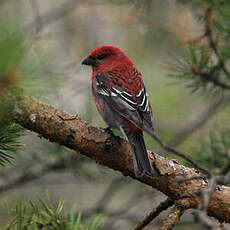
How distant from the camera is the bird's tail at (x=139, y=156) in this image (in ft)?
8.59

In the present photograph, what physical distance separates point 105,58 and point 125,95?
2.63 ft

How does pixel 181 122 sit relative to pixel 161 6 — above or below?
below

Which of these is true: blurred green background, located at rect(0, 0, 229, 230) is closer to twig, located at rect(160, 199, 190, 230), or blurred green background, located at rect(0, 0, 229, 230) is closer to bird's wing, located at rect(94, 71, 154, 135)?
bird's wing, located at rect(94, 71, 154, 135)

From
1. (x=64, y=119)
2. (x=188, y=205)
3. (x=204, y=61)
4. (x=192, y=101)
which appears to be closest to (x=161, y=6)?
(x=192, y=101)

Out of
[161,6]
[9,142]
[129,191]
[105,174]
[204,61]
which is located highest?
[161,6]

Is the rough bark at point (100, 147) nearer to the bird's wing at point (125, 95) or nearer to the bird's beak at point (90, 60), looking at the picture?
the bird's wing at point (125, 95)

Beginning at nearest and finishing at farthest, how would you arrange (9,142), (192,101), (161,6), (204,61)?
(9,142) < (204,61) < (161,6) < (192,101)

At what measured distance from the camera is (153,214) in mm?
2443

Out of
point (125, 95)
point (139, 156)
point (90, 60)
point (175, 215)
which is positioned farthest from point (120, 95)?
point (175, 215)

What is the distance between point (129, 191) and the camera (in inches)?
250

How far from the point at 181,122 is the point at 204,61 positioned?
2.30 meters

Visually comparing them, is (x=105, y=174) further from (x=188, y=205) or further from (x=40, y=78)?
(x=40, y=78)

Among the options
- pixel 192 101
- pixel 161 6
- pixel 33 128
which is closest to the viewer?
pixel 33 128

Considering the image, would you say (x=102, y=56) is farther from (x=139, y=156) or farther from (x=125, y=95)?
(x=139, y=156)
